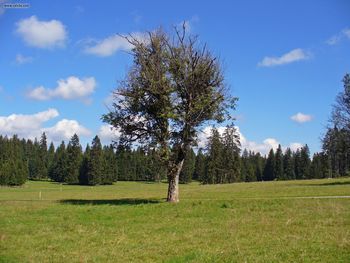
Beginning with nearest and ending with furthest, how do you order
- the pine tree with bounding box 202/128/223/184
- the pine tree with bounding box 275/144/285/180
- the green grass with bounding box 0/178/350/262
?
the green grass with bounding box 0/178/350/262
the pine tree with bounding box 202/128/223/184
the pine tree with bounding box 275/144/285/180

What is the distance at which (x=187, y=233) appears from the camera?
18.5 meters

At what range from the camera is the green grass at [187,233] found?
13.9 m

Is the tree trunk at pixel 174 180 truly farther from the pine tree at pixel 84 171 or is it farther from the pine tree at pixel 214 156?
the pine tree at pixel 84 171

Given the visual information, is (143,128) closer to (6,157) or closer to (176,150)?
(176,150)

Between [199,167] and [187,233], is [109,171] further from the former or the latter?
[187,233]

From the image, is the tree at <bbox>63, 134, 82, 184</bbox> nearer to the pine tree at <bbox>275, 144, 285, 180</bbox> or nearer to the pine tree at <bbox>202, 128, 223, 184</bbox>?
the pine tree at <bbox>202, 128, 223, 184</bbox>

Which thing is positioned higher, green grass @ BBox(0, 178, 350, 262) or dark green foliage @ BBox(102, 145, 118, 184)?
dark green foliage @ BBox(102, 145, 118, 184)

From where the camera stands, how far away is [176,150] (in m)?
33.8

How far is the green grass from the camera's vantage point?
13852mm

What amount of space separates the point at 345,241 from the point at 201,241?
15.5 ft

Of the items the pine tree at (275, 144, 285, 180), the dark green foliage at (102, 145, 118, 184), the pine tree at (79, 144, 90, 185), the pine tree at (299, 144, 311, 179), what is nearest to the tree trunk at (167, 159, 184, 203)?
the dark green foliage at (102, 145, 118, 184)

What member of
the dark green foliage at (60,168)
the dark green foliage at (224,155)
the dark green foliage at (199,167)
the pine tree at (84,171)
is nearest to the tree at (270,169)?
the dark green foliage at (199,167)

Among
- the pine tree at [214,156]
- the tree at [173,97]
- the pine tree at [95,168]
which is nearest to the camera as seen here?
the tree at [173,97]

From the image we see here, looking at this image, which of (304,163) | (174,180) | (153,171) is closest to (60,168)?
(153,171)
